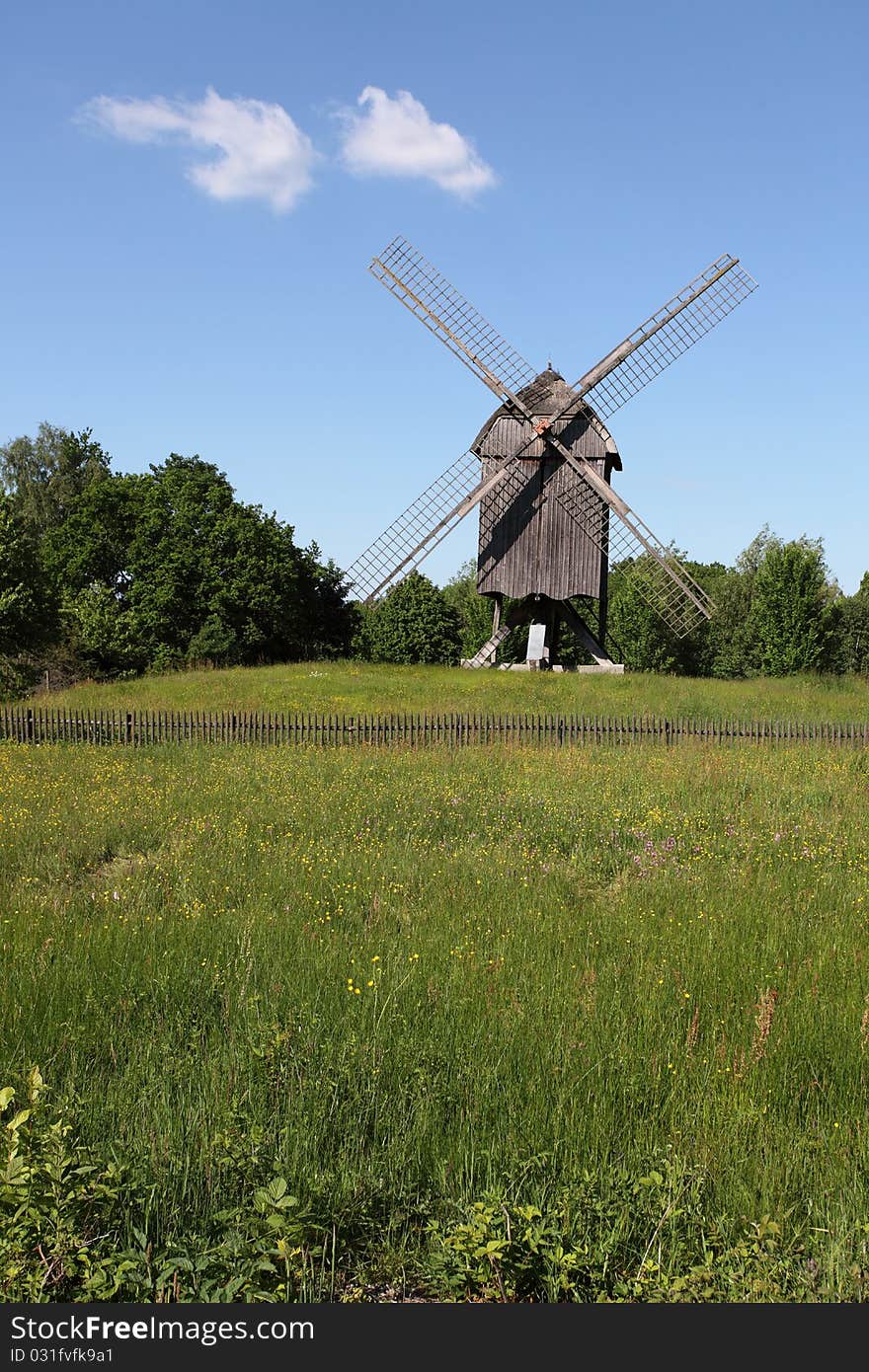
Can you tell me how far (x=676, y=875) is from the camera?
8555 mm

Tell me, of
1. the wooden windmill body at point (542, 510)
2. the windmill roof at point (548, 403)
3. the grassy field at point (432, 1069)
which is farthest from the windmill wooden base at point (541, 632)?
the grassy field at point (432, 1069)

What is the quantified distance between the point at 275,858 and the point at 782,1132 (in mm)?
5715

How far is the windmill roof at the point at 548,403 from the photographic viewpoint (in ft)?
88.9

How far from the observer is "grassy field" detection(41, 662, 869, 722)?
2302 cm

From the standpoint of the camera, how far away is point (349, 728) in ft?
61.7

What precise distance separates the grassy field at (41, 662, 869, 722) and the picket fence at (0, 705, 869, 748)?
3.71 meters

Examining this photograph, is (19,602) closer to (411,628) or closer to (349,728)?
(349,728)

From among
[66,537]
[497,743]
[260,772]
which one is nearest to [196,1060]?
[260,772]

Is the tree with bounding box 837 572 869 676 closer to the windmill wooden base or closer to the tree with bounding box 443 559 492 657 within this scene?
the tree with bounding box 443 559 492 657

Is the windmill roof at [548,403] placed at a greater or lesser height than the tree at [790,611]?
greater

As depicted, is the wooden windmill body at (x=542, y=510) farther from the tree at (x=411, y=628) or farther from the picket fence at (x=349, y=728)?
the tree at (x=411, y=628)

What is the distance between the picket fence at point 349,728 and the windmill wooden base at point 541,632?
30.1ft

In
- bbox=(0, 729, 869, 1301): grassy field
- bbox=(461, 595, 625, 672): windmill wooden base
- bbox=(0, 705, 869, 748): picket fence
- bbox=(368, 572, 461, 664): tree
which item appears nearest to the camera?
bbox=(0, 729, 869, 1301): grassy field

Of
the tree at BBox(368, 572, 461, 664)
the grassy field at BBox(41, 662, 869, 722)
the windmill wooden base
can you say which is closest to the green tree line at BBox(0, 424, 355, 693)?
the tree at BBox(368, 572, 461, 664)
